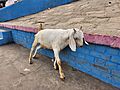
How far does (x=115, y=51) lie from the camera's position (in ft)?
8.02

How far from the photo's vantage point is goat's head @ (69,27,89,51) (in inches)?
110

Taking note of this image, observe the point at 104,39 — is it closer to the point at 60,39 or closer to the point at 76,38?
the point at 76,38

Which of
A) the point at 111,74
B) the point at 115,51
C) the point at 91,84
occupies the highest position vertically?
the point at 115,51

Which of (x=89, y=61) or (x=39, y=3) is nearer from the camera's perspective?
(x=89, y=61)

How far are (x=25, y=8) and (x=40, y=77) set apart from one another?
468cm

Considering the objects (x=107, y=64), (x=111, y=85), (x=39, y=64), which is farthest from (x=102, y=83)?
(x=39, y=64)

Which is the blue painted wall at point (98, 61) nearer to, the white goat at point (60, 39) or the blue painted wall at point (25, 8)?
the white goat at point (60, 39)

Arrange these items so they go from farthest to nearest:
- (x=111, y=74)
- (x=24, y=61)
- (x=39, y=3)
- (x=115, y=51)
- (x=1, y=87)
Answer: (x=39, y=3) → (x=24, y=61) → (x=1, y=87) → (x=111, y=74) → (x=115, y=51)

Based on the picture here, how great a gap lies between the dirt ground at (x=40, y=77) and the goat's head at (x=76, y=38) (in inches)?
24.1

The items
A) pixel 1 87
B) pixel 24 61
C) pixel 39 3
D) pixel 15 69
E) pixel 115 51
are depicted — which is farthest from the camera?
pixel 39 3

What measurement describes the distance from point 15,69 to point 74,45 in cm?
146

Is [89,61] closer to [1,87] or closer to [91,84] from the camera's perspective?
[91,84]

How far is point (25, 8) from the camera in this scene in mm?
7121

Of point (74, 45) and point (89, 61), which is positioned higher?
point (74, 45)
